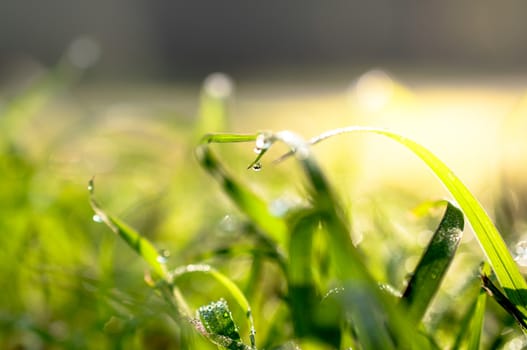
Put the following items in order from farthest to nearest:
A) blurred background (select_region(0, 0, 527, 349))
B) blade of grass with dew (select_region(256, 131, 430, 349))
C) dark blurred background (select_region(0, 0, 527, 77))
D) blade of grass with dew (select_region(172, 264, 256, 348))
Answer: dark blurred background (select_region(0, 0, 527, 77))
blurred background (select_region(0, 0, 527, 349))
blade of grass with dew (select_region(172, 264, 256, 348))
blade of grass with dew (select_region(256, 131, 430, 349))

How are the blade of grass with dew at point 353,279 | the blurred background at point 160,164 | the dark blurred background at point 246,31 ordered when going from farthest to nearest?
1. the dark blurred background at point 246,31
2. the blurred background at point 160,164
3. the blade of grass with dew at point 353,279

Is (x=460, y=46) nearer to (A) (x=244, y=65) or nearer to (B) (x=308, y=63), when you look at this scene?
(B) (x=308, y=63)

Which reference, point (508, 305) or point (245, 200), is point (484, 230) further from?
point (245, 200)

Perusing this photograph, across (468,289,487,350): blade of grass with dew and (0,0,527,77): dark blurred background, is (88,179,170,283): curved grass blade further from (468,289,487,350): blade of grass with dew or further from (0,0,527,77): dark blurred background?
(0,0,527,77): dark blurred background

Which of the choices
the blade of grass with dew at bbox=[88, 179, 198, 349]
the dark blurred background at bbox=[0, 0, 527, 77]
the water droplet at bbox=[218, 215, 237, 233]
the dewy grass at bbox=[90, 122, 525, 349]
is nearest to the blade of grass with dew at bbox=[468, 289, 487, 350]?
the dewy grass at bbox=[90, 122, 525, 349]

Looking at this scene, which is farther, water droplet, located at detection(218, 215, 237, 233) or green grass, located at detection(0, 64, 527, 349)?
water droplet, located at detection(218, 215, 237, 233)

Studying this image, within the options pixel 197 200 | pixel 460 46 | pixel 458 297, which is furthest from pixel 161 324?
pixel 460 46

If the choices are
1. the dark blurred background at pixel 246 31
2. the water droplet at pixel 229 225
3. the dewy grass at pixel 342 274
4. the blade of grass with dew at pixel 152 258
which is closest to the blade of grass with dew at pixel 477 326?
the dewy grass at pixel 342 274

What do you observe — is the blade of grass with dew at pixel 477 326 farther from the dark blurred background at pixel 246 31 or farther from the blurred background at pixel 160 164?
the dark blurred background at pixel 246 31
